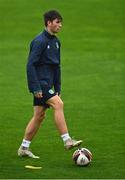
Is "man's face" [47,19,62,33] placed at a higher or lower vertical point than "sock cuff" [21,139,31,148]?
higher

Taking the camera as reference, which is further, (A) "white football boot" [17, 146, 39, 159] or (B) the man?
(A) "white football boot" [17, 146, 39, 159]

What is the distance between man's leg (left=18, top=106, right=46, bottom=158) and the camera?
12.9 meters

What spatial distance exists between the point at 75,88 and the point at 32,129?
22.1ft

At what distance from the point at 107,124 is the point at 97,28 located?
1534 cm

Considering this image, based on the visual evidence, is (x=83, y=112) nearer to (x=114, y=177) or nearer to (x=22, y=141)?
(x=22, y=141)

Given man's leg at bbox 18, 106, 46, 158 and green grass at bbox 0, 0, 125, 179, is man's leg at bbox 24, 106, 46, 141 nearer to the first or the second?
man's leg at bbox 18, 106, 46, 158

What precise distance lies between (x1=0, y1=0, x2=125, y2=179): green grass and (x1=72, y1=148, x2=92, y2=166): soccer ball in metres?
0.11

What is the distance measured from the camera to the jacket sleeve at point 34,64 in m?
12.4

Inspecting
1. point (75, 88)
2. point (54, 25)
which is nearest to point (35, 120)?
point (54, 25)

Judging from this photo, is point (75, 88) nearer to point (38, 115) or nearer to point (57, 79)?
point (57, 79)

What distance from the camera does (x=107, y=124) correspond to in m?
15.6

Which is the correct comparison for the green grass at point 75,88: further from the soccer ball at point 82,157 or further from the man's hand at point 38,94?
the man's hand at point 38,94

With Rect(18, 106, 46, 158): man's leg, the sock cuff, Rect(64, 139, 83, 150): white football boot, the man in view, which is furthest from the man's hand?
the sock cuff

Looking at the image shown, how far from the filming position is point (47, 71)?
12.7 meters
